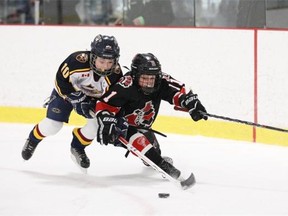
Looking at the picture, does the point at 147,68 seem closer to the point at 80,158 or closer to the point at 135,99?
the point at 135,99

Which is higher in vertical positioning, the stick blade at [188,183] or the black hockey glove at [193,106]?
the black hockey glove at [193,106]

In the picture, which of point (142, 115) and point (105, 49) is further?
point (142, 115)

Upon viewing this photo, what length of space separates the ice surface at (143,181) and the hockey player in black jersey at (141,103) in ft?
0.86

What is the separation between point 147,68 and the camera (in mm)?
3475

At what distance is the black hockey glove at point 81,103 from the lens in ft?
12.6

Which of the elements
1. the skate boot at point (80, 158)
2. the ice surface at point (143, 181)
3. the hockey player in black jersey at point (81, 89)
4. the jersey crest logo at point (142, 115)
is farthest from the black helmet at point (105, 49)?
the ice surface at point (143, 181)

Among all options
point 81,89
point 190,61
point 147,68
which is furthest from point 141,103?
point 190,61

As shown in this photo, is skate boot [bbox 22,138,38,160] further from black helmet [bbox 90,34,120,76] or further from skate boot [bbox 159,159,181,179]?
skate boot [bbox 159,159,181,179]

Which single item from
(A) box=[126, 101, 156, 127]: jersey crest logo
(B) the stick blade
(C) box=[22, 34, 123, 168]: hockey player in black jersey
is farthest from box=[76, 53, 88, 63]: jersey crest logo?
(B) the stick blade

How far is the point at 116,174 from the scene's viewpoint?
398 cm

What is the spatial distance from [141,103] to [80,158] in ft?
1.83

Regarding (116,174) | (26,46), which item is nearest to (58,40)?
(26,46)

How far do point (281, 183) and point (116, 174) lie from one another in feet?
3.28

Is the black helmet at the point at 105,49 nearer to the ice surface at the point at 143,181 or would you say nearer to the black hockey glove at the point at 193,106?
the black hockey glove at the point at 193,106
